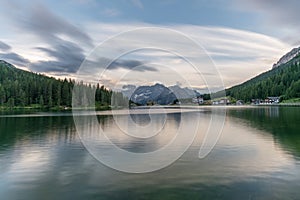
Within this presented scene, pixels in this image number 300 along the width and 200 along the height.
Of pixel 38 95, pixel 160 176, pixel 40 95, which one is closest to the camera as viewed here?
pixel 160 176

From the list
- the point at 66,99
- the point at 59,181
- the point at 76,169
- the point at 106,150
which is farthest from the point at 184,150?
the point at 66,99

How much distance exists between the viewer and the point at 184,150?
30938 mm

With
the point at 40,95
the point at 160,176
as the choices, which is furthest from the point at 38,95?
the point at 160,176

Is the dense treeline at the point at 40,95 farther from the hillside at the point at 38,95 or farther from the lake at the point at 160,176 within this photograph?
the lake at the point at 160,176

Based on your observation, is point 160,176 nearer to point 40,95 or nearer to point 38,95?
point 40,95

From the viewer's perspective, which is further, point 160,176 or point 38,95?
point 38,95

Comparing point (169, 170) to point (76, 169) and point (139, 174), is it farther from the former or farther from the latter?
point (76, 169)

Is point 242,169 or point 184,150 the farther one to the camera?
point 184,150

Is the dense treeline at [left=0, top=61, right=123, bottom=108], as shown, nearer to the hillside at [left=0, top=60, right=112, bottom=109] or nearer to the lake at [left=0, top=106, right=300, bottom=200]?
the hillside at [left=0, top=60, right=112, bottom=109]

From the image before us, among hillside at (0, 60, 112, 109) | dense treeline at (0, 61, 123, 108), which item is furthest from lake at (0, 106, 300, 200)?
hillside at (0, 60, 112, 109)

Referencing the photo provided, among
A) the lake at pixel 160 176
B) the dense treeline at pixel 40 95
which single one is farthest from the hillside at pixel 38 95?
the lake at pixel 160 176

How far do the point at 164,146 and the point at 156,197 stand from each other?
18.8 m

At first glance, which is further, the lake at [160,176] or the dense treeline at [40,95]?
the dense treeline at [40,95]

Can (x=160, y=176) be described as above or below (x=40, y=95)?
below
